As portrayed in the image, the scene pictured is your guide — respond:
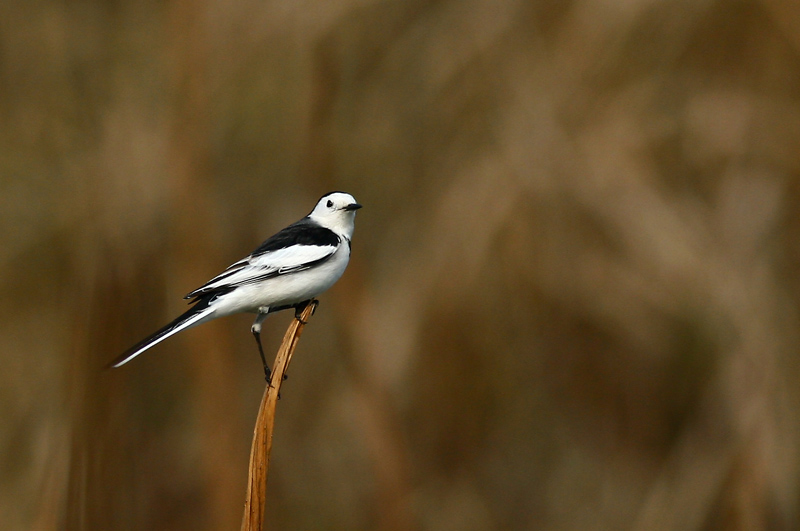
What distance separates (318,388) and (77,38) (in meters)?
2.31

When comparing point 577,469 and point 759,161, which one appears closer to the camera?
point 759,161

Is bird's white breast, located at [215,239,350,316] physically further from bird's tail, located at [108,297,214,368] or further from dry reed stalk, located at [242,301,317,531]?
dry reed stalk, located at [242,301,317,531]

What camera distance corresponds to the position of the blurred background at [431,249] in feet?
12.0

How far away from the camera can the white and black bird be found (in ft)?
9.30

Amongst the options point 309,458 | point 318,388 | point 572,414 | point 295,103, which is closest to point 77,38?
point 295,103

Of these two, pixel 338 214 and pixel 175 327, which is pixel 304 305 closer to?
pixel 338 214

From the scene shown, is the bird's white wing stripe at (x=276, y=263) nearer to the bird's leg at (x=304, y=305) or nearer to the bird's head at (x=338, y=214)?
the bird's leg at (x=304, y=305)

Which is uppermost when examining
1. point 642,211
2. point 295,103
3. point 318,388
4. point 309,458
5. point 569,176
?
point 295,103

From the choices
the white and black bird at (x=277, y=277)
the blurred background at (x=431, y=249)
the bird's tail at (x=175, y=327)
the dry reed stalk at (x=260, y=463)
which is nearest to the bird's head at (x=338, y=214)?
the white and black bird at (x=277, y=277)

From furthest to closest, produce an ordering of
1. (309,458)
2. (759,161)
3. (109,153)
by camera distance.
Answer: (309,458), (759,161), (109,153)

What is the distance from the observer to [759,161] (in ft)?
13.4

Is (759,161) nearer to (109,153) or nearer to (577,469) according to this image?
(577,469)

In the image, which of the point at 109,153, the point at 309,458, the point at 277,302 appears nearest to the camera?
the point at 277,302

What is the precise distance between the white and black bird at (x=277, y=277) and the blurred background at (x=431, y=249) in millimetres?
551
